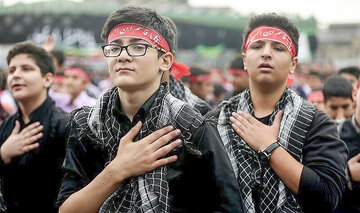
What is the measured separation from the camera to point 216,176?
8.19ft

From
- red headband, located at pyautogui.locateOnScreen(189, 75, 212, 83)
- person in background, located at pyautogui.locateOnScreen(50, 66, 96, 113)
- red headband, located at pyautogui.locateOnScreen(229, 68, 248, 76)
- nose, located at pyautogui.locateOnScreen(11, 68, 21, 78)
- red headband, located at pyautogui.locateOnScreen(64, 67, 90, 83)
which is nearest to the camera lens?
nose, located at pyautogui.locateOnScreen(11, 68, 21, 78)

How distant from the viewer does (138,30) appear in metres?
2.67

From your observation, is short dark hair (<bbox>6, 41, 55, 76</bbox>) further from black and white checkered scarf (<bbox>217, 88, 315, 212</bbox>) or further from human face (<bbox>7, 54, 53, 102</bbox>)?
black and white checkered scarf (<bbox>217, 88, 315, 212</bbox>)

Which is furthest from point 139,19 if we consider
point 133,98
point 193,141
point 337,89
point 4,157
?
point 337,89

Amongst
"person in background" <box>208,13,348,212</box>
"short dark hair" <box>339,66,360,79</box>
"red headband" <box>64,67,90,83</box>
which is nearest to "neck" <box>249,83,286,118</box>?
"person in background" <box>208,13,348,212</box>

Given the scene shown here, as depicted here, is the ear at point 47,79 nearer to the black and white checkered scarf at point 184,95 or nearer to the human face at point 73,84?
the black and white checkered scarf at point 184,95

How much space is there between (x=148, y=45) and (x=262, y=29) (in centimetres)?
86

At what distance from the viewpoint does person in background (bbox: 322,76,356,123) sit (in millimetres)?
5250

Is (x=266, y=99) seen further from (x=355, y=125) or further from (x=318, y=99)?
(x=318, y=99)

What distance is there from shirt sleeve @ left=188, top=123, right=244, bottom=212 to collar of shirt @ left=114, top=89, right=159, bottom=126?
0.96ft

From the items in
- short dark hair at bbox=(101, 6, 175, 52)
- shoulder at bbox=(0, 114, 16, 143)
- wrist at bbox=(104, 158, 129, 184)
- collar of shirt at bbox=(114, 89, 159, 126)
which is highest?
short dark hair at bbox=(101, 6, 175, 52)

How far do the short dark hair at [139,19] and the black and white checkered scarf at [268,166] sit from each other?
2.20ft

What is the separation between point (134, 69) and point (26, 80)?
179 centimetres

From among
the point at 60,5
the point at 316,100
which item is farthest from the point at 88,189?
the point at 60,5
